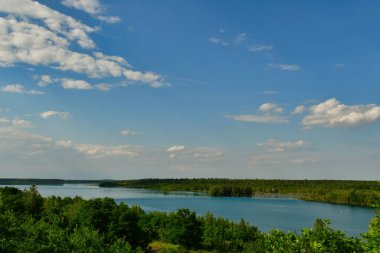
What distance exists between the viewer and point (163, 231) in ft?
268

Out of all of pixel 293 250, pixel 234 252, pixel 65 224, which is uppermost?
pixel 293 250

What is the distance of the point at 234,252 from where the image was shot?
6756 centimetres

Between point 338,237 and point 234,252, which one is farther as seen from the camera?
point 234,252

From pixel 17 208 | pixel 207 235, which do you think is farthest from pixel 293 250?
pixel 17 208

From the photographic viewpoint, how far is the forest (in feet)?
68.0

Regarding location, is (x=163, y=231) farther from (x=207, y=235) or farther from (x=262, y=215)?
(x=262, y=215)

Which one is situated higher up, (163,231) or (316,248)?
(316,248)

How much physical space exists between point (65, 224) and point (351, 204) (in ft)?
541

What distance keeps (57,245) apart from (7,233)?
13.8 ft

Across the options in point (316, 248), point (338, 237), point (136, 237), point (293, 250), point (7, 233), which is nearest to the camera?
point (316, 248)

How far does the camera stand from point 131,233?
61812 mm

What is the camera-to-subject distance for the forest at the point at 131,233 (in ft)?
68.0

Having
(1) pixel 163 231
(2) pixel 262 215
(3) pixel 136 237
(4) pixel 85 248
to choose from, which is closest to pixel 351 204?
(2) pixel 262 215

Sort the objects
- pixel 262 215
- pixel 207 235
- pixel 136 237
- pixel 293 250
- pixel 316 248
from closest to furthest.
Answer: pixel 316 248 → pixel 293 250 → pixel 136 237 → pixel 207 235 → pixel 262 215
